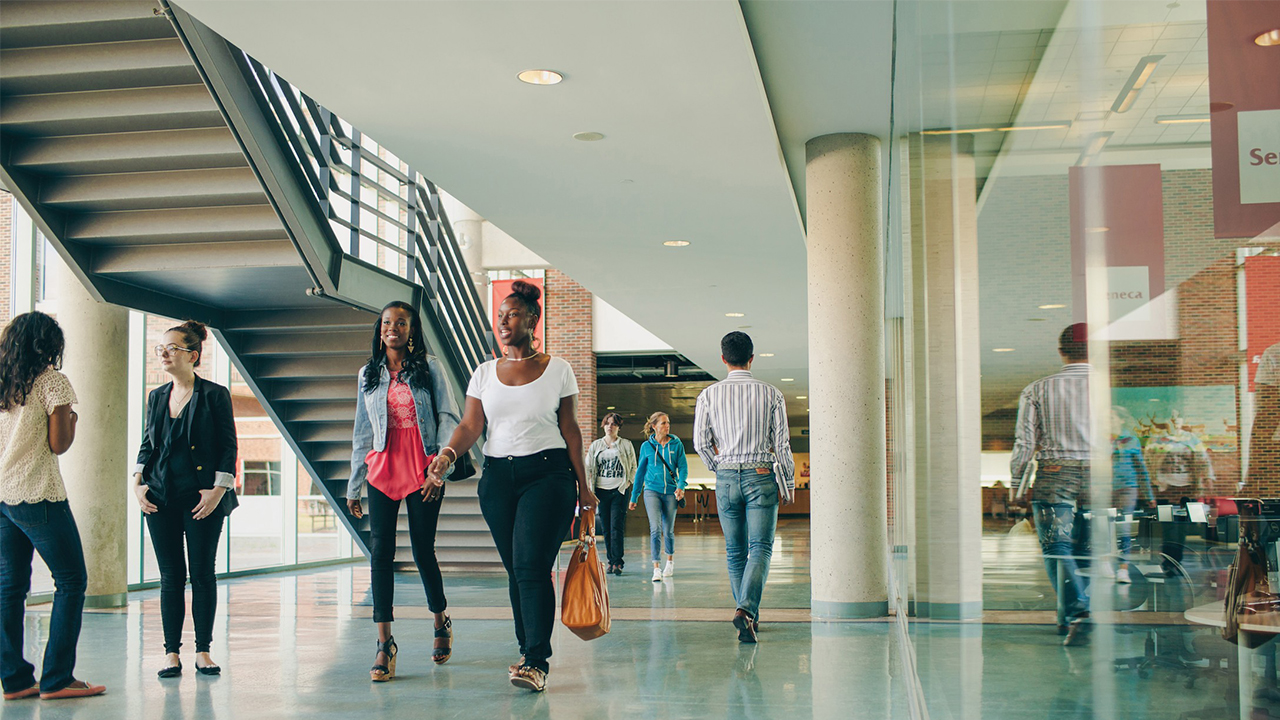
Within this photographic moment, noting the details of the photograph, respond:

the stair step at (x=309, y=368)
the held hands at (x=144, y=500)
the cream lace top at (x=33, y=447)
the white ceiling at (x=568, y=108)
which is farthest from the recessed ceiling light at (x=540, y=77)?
the stair step at (x=309, y=368)

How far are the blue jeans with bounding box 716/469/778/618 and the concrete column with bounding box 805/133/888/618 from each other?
107cm

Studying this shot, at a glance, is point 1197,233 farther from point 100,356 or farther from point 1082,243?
point 100,356

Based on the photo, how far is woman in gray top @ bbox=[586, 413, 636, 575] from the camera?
10414mm

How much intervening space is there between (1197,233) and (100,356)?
29.5ft

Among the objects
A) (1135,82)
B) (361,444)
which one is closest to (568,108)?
Result: (361,444)

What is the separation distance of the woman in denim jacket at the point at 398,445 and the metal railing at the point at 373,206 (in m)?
1.75

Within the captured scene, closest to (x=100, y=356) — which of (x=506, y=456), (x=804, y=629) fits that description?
(x=506, y=456)

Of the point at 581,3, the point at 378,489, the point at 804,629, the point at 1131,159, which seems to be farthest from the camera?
the point at 804,629

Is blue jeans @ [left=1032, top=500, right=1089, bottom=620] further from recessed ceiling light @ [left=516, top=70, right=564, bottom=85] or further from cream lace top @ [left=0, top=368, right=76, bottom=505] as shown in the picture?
recessed ceiling light @ [left=516, top=70, right=564, bottom=85]

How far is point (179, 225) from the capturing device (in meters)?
7.00

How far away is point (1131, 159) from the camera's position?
709 mm

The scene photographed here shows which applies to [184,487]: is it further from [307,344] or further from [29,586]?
[307,344]

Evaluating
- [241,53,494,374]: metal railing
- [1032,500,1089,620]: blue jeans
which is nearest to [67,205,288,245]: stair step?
[241,53,494,374]: metal railing

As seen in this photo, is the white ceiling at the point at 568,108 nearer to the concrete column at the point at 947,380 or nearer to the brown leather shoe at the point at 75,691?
the concrete column at the point at 947,380
